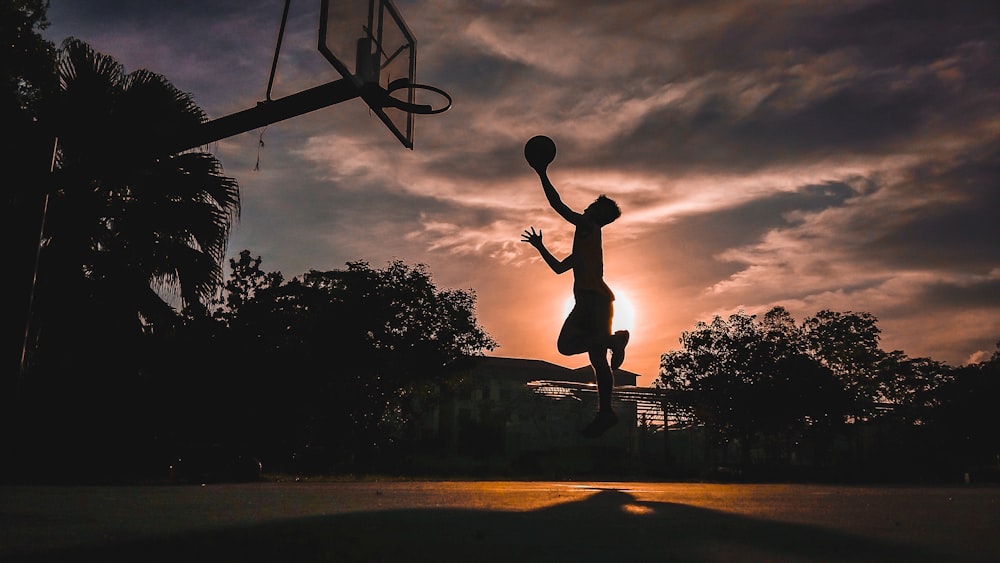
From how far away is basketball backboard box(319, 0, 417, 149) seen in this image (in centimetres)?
968

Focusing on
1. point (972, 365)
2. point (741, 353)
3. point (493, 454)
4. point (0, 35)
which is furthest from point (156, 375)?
point (972, 365)

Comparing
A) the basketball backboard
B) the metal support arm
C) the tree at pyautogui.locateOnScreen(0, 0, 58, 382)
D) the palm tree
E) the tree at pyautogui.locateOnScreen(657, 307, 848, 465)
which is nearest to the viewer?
the metal support arm

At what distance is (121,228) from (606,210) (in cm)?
1140

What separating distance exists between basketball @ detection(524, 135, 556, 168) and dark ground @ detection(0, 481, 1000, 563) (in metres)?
2.31

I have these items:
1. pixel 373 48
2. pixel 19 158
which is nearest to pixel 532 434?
pixel 19 158

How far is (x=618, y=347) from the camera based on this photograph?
5.59m

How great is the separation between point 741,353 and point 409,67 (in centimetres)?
2418

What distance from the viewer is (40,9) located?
63.5ft

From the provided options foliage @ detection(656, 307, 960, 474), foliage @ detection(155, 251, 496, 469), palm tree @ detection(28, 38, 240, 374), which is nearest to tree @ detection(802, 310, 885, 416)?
foliage @ detection(656, 307, 960, 474)

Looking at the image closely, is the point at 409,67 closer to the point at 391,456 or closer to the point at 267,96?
the point at 267,96

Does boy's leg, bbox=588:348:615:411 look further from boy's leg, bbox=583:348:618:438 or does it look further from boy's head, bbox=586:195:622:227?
boy's head, bbox=586:195:622:227

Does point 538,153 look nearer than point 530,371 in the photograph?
Yes

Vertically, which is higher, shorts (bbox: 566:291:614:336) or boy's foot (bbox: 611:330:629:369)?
shorts (bbox: 566:291:614:336)

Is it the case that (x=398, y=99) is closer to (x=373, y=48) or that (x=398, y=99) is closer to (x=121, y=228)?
(x=373, y=48)
